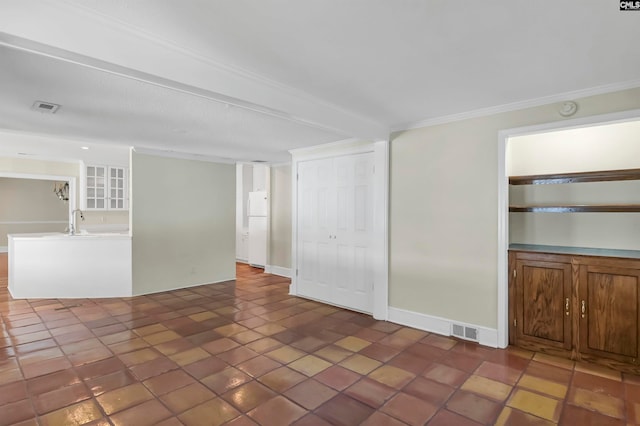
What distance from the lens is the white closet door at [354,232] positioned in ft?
14.3

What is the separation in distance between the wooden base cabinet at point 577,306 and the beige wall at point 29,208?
489 inches

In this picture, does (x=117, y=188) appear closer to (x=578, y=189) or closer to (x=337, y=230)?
(x=337, y=230)

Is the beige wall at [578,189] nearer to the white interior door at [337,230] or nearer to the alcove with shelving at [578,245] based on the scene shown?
the alcove with shelving at [578,245]

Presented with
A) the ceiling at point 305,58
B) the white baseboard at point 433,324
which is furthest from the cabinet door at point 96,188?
the white baseboard at point 433,324

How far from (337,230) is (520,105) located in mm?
2636

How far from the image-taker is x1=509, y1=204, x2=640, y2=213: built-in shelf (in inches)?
113

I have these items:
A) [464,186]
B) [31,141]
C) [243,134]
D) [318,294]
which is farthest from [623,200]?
[31,141]

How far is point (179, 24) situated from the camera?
1853 mm

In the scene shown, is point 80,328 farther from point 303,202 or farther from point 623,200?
point 623,200

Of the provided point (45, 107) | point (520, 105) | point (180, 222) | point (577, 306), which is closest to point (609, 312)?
point (577, 306)

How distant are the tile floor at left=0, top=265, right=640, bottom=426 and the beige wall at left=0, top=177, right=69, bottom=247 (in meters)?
7.56

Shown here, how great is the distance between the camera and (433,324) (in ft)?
12.2

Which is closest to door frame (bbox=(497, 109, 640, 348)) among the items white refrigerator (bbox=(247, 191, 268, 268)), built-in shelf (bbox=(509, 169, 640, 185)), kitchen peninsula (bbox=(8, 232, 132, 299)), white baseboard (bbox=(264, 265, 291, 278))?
built-in shelf (bbox=(509, 169, 640, 185))

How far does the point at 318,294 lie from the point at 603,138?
3874 mm
